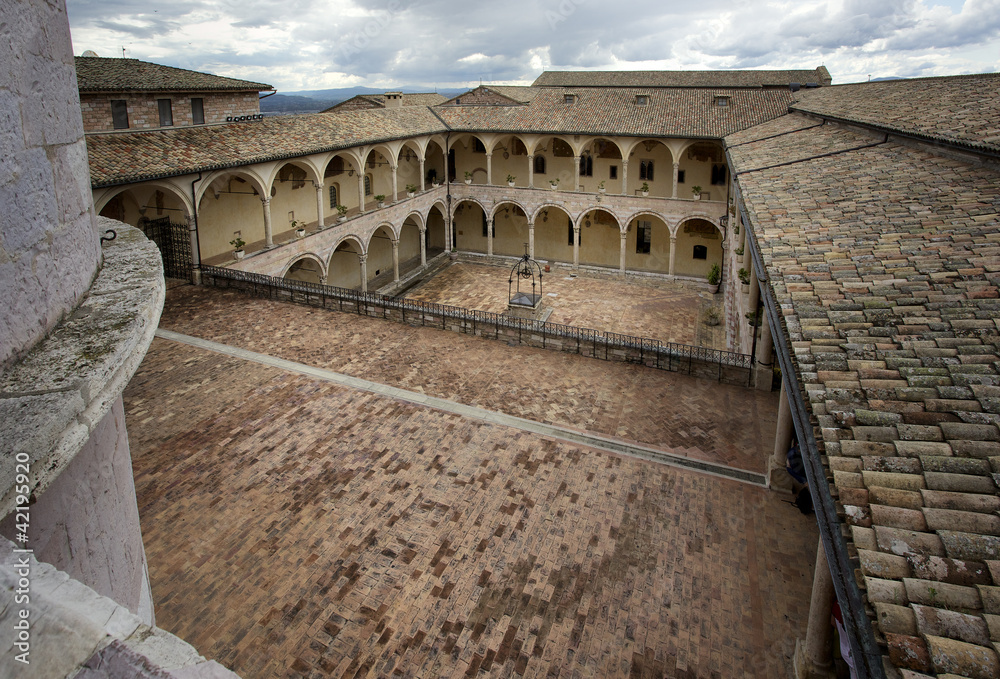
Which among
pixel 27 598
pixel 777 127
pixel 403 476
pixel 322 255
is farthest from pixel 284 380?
pixel 777 127

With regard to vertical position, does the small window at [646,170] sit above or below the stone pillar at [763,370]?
above

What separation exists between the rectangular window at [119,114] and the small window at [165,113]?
1422 millimetres

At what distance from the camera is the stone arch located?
25859 millimetres

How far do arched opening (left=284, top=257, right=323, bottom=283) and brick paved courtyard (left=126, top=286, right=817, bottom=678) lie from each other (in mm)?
13420

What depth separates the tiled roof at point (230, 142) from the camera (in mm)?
17078

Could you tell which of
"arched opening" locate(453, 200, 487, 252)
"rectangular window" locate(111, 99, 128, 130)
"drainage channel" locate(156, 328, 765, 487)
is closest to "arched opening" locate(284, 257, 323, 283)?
"rectangular window" locate(111, 99, 128, 130)

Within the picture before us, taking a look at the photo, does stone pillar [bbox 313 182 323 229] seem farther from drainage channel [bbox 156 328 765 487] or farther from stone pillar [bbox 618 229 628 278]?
stone pillar [bbox 618 229 628 278]

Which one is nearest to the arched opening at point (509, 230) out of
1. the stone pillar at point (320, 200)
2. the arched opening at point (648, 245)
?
the arched opening at point (648, 245)

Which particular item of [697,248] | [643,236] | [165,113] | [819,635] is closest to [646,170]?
[643,236]

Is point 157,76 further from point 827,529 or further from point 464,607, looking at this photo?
point 827,529

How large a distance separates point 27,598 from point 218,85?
89.0ft

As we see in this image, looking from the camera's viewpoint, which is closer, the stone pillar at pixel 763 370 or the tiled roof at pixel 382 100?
the stone pillar at pixel 763 370

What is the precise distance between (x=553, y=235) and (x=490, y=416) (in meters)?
26.0

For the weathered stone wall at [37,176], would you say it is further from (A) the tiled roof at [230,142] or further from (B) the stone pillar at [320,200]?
(B) the stone pillar at [320,200]
